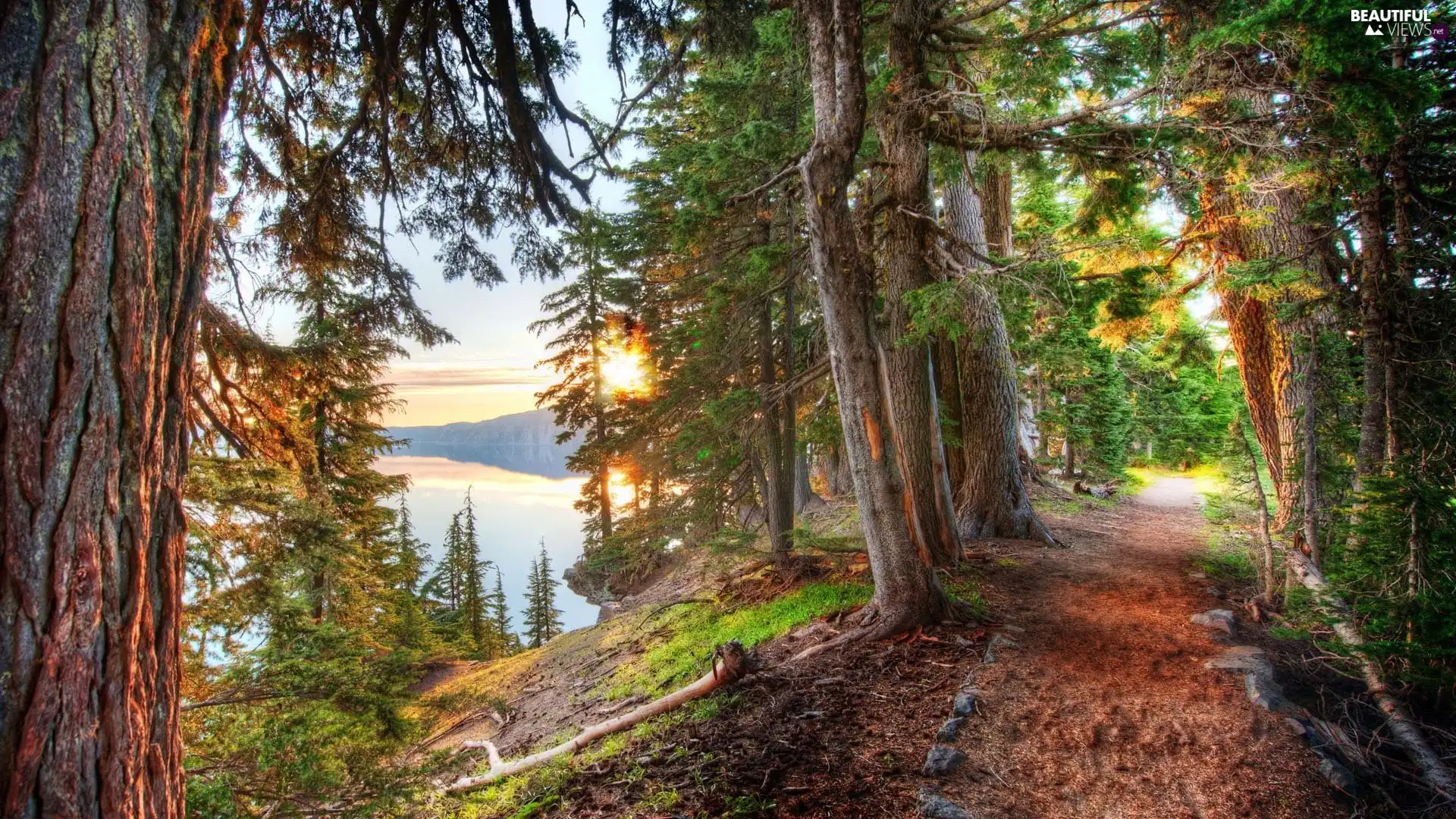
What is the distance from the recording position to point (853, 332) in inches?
205

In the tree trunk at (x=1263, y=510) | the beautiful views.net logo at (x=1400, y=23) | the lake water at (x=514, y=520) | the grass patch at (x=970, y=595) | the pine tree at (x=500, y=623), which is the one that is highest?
the beautiful views.net logo at (x=1400, y=23)

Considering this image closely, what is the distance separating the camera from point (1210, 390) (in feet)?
70.8

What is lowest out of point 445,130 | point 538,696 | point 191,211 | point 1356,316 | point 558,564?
point 558,564

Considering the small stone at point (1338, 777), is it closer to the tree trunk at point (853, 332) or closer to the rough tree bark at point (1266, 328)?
the tree trunk at point (853, 332)

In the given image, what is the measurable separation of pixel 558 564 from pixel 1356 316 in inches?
2316

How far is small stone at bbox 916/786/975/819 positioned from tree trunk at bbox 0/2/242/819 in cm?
298

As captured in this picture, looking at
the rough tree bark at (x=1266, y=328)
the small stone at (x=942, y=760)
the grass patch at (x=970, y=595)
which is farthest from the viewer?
the rough tree bark at (x=1266, y=328)

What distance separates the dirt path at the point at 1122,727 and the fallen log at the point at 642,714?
1.84 meters

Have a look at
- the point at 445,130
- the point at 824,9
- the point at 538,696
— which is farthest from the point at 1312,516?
the point at 538,696

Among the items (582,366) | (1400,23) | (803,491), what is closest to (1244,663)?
(1400,23)

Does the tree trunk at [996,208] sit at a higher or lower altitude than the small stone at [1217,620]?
higher

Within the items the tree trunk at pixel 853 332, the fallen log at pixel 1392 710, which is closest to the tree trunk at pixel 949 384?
the tree trunk at pixel 853 332

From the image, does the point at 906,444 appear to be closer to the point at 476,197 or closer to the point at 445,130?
the point at 476,197

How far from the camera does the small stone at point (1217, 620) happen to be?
4977 mm
